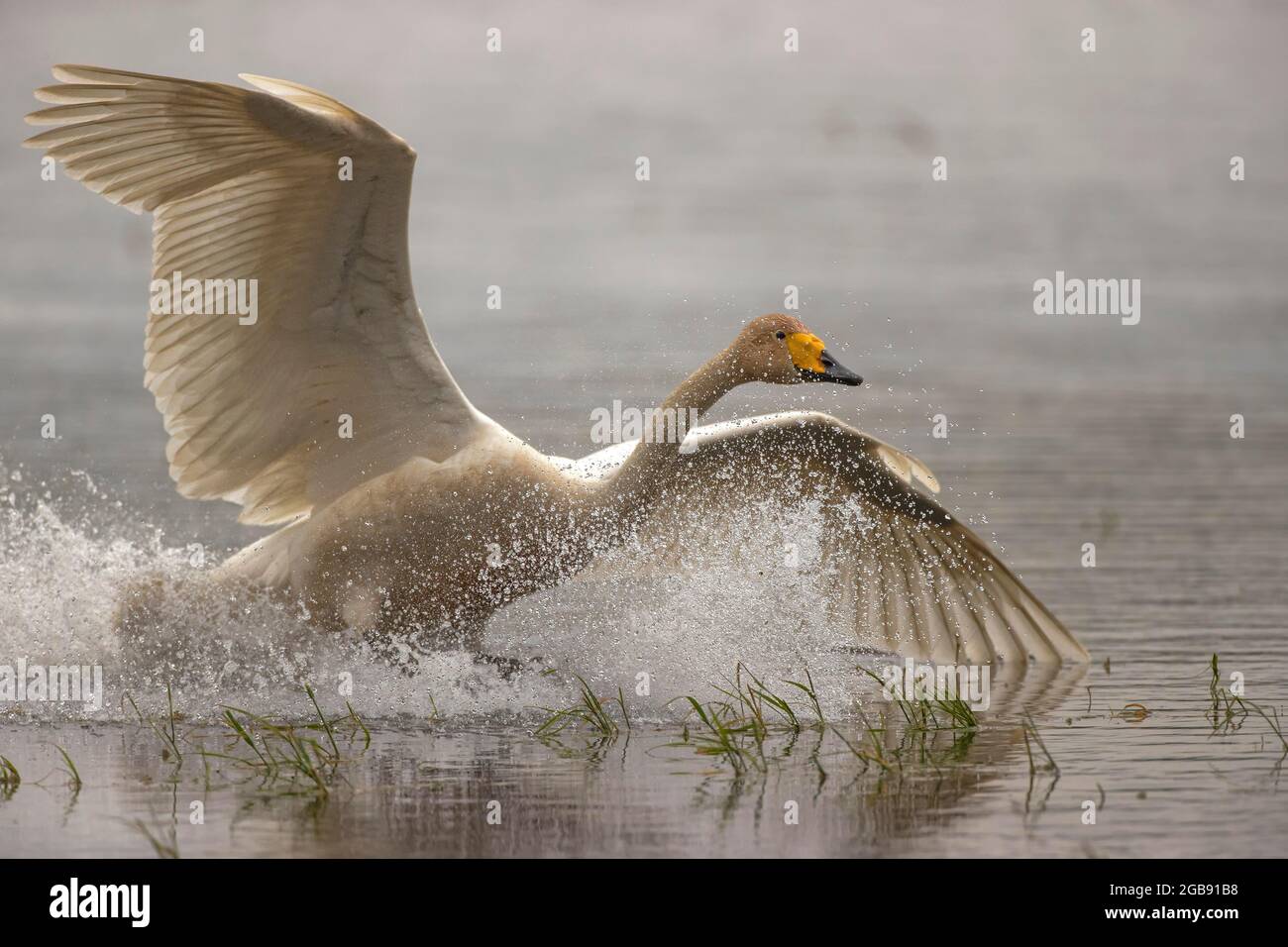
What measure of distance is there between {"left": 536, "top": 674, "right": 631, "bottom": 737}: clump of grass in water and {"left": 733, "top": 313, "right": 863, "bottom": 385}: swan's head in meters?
1.57

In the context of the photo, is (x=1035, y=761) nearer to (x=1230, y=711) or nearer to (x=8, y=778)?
(x=1230, y=711)

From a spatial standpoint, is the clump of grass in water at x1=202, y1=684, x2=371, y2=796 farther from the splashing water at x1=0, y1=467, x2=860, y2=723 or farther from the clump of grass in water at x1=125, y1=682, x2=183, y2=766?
the splashing water at x1=0, y1=467, x2=860, y2=723

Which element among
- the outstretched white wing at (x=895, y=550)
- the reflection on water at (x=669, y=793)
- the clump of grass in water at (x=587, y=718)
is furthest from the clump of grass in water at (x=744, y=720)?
the outstretched white wing at (x=895, y=550)

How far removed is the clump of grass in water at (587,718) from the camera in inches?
321

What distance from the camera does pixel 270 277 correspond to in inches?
360

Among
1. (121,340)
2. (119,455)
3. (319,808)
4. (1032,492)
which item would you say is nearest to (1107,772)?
(319,808)

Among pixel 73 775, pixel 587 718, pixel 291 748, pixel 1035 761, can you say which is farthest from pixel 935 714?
pixel 73 775

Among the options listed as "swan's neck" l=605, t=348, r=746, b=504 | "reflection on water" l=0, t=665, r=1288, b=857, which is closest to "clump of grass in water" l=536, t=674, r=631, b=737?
"reflection on water" l=0, t=665, r=1288, b=857

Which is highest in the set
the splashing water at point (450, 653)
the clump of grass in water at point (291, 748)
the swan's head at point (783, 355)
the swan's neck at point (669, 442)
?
the swan's head at point (783, 355)

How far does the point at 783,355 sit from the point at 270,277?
2.31 metres

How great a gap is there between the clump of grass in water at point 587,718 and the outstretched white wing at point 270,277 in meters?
1.59

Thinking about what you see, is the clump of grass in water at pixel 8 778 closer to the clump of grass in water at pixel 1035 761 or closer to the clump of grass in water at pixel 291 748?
the clump of grass in water at pixel 291 748

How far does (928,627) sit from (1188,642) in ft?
4.24

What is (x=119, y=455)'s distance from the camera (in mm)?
17188
